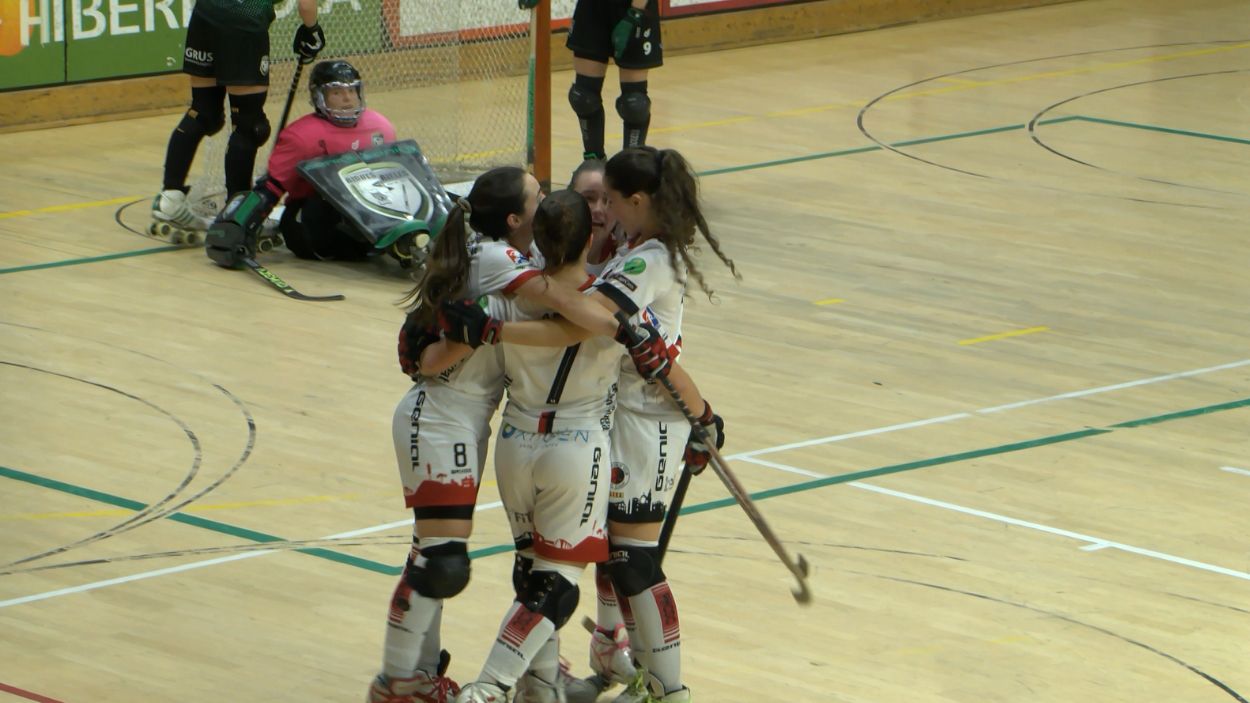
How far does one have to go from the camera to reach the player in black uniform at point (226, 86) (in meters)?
10.2

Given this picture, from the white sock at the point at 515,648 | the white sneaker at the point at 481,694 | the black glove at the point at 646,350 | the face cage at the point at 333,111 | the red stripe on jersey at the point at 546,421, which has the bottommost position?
the white sneaker at the point at 481,694

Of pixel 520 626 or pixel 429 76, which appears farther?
pixel 429 76

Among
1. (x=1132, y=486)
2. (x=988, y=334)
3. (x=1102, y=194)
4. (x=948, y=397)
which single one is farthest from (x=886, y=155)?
(x=1132, y=486)

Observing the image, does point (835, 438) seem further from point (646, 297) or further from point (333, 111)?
point (333, 111)

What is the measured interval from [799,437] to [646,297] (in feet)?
9.81

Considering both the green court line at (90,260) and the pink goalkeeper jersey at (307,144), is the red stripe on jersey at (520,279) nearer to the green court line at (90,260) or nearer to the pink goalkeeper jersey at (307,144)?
the pink goalkeeper jersey at (307,144)

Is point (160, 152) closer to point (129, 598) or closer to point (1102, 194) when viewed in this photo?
point (1102, 194)

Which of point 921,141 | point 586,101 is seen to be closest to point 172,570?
point 586,101

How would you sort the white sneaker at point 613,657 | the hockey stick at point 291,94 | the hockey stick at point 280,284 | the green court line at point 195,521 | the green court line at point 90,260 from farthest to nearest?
1. the hockey stick at point 291,94
2. the green court line at point 90,260
3. the hockey stick at point 280,284
4. the green court line at point 195,521
5. the white sneaker at point 613,657

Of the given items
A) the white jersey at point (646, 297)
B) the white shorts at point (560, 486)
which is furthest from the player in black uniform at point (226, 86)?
the white shorts at point (560, 486)

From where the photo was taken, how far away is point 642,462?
4953 mm

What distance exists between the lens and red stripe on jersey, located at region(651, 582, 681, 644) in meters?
4.93

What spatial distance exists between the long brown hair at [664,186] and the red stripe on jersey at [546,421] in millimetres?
470

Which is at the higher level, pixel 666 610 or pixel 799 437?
pixel 666 610
